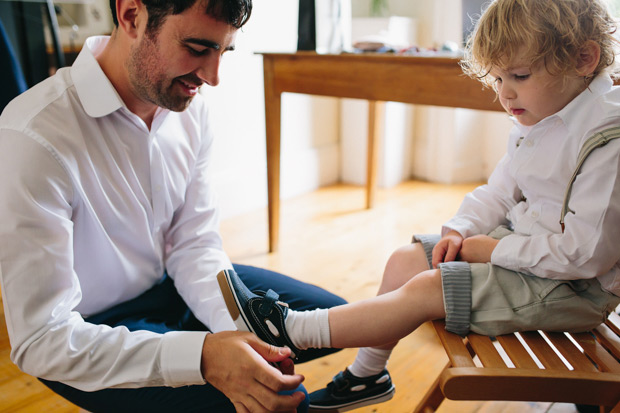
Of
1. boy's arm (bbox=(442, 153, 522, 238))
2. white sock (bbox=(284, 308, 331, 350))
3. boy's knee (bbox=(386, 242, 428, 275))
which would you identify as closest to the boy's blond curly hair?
boy's arm (bbox=(442, 153, 522, 238))

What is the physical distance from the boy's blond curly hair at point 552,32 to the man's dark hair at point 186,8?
1.42ft

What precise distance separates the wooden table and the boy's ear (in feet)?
1.52

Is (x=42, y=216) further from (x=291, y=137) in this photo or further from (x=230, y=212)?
(x=291, y=137)

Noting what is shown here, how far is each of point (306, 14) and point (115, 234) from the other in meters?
1.22

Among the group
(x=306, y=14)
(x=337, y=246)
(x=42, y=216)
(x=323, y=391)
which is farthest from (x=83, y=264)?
(x=337, y=246)

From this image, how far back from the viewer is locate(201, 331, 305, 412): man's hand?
81 centimetres

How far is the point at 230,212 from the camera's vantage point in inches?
107

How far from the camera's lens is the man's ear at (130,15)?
0.94 metres

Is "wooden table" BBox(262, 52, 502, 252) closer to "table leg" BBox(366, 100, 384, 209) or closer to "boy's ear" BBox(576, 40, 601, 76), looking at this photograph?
"boy's ear" BBox(576, 40, 601, 76)

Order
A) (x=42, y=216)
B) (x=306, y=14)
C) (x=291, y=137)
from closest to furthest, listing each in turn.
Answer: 1. (x=42, y=216)
2. (x=306, y=14)
3. (x=291, y=137)

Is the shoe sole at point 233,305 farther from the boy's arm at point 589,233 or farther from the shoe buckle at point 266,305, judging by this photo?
the boy's arm at point 589,233

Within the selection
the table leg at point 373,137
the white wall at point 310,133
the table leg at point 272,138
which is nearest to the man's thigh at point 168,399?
the table leg at point 272,138

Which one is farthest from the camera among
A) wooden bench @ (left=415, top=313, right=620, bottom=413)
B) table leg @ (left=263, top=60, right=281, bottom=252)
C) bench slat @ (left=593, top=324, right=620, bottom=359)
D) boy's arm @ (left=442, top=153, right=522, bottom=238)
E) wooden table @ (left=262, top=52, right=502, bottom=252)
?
table leg @ (left=263, top=60, right=281, bottom=252)

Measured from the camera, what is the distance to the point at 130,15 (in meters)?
0.96
